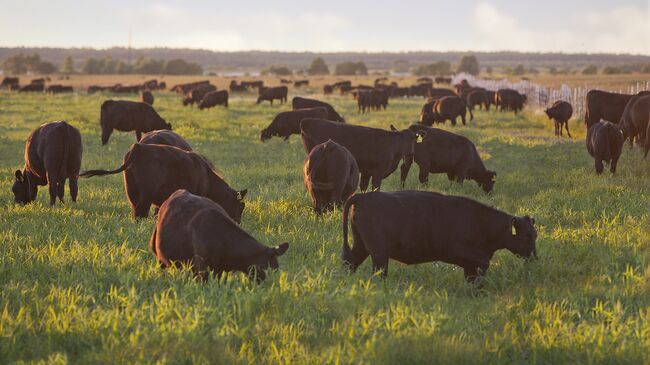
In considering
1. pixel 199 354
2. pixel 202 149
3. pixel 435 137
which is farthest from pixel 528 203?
pixel 202 149

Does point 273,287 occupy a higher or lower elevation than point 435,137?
lower

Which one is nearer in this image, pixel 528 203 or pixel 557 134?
pixel 528 203

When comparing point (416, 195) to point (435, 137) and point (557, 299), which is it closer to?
point (557, 299)

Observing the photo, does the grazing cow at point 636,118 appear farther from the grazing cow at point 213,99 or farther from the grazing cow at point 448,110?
the grazing cow at point 213,99

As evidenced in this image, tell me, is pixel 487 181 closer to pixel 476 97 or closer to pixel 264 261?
pixel 264 261

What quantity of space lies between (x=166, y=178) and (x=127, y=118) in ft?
44.0

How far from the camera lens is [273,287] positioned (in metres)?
5.90

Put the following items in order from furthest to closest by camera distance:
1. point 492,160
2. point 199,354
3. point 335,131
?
point 492,160, point 335,131, point 199,354

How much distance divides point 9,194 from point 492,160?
1078 centimetres

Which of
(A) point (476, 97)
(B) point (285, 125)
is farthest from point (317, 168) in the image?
(A) point (476, 97)

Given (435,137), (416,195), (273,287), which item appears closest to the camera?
(273,287)

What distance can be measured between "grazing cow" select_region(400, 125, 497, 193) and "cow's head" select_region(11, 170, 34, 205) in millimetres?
6482

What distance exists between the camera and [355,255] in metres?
6.87

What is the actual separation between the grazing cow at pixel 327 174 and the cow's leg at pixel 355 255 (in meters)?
2.81
